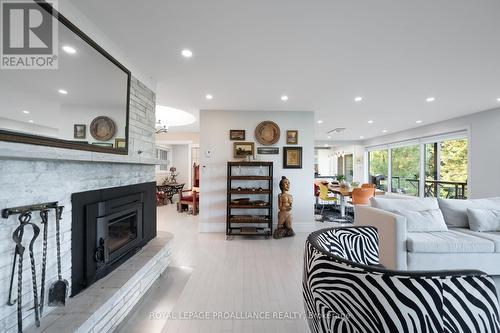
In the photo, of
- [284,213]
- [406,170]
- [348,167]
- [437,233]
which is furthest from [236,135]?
[348,167]

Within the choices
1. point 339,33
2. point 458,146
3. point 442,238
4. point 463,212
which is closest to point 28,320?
point 339,33

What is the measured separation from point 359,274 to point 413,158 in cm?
732

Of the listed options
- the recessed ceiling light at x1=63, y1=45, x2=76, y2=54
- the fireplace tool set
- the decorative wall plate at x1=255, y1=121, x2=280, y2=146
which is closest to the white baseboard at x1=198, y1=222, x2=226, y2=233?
the decorative wall plate at x1=255, y1=121, x2=280, y2=146

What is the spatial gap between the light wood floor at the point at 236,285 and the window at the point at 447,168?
4.22 metres

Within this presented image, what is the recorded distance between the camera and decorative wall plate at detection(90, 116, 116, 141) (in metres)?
1.77

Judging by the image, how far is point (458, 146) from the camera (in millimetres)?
5008

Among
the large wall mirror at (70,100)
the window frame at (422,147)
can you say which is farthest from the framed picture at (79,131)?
the window frame at (422,147)

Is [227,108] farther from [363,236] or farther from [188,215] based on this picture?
[363,236]

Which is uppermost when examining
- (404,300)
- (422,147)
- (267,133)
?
(267,133)

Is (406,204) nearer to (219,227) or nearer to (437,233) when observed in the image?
(437,233)

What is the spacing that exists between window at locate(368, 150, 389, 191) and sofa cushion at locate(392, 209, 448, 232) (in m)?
5.62

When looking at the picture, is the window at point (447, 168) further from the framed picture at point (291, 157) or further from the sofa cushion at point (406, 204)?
the framed picture at point (291, 157)

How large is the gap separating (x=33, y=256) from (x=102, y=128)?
1.06 m

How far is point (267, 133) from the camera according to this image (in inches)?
172
